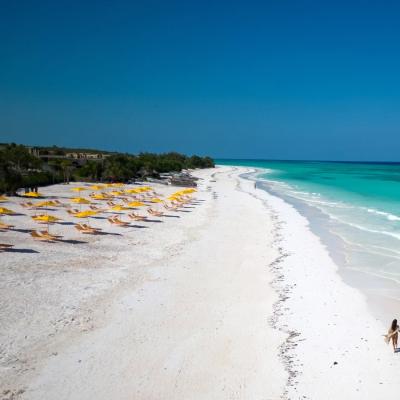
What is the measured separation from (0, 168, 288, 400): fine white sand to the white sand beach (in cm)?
3

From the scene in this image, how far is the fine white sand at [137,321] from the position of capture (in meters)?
6.84

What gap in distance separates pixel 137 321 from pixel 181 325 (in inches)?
38.8

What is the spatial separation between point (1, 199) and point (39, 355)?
16641 millimetres

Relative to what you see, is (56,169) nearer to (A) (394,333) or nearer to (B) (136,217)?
(B) (136,217)

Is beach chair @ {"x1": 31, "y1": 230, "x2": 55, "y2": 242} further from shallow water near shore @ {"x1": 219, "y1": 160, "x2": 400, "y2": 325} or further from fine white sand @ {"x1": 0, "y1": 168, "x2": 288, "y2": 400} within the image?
shallow water near shore @ {"x1": 219, "y1": 160, "x2": 400, "y2": 325}

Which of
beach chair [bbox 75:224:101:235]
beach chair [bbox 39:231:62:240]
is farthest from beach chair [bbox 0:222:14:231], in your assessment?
beach chair [bbox 75:224:101:235]

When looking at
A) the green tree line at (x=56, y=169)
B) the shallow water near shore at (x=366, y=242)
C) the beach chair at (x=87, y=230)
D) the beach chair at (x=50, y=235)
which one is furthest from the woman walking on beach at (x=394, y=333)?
the green tree line at (x=56, y=169)

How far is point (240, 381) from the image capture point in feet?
22.8

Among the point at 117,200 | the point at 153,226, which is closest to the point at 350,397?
the point at 153,226

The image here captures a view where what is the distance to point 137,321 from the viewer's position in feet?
30.0

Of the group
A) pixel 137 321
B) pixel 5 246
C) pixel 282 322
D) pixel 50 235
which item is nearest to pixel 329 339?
pixel 282 322

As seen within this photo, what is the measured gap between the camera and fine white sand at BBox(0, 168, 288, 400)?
684 centimetres

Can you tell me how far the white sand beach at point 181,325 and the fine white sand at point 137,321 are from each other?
0.09 feet

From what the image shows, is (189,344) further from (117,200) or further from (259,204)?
(259,204)
